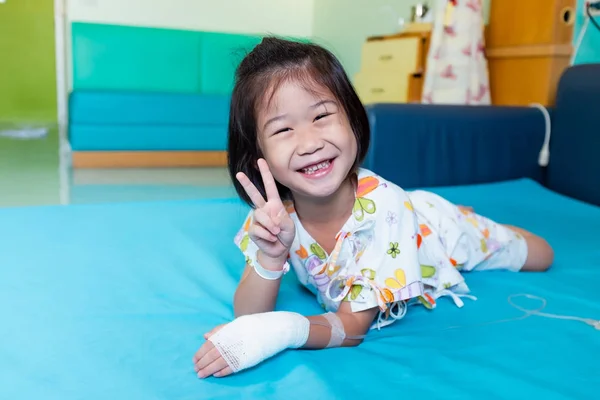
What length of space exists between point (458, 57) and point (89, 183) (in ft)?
6.23

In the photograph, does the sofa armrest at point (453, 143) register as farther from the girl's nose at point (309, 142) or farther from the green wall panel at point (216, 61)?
the green wall panel at point (216, 61)

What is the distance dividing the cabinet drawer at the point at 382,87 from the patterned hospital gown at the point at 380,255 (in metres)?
1.76

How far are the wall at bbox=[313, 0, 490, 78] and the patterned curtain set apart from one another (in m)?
0.71

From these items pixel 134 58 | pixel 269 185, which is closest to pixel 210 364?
pixel 269 185

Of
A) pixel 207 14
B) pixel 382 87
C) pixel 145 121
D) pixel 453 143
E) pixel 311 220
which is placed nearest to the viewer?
pixel 311 220

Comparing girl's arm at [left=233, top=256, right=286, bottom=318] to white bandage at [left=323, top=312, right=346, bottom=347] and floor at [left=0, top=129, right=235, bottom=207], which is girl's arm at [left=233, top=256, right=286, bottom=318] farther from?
floor at [left=0, top=129, right=235, bottom=207]

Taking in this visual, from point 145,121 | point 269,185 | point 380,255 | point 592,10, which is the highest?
point 592,10

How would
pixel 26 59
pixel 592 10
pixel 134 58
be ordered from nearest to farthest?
pixel 592 10 → pixel 134 58 → pixel 26 59

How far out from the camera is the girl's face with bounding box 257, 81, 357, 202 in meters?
0.86

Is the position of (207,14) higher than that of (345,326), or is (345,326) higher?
(207,14)

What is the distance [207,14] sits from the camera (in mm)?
4477

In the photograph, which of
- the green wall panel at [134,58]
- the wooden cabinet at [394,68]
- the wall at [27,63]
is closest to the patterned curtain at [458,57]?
the wooden cabinet at [394,68]

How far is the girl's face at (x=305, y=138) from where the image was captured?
860 millimetres

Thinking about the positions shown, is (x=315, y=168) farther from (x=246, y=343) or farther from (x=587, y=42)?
(x=587, y=42)
